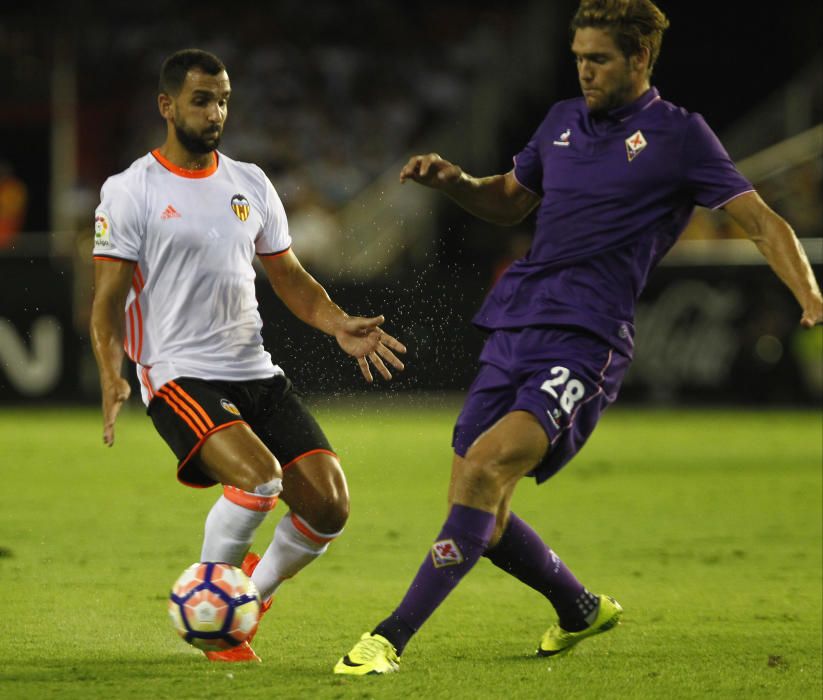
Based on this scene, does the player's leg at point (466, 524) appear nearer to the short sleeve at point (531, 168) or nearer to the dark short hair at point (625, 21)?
the short sleeve at point (531, 168)

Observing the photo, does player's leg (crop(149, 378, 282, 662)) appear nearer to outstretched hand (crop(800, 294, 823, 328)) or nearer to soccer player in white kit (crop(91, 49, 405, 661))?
soccer player in white kit (crop(91, 49, 405, 661))

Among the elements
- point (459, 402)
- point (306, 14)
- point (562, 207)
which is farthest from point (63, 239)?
point (562, 207)

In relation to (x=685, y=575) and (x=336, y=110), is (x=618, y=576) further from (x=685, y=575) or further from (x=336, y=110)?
(x=336, y=110)

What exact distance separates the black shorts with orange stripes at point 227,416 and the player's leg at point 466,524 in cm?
73

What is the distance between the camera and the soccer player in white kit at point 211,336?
511 centimetres

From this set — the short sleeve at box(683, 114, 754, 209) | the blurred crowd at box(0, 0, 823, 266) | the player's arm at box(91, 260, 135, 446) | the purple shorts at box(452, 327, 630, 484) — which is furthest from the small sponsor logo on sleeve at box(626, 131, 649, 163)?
the blurred crowd at box(0, 0, 823, 266)

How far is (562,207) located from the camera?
5164 millimetres

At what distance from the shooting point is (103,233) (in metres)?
5.18

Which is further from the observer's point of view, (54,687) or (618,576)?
(618,576)

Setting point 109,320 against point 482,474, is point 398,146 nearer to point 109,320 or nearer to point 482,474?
point 109,320

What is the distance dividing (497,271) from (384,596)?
9999 millimetres

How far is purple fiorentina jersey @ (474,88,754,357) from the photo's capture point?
5.04 metres

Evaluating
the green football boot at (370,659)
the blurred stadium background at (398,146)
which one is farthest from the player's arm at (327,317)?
the blurred stadium background at (398,146)

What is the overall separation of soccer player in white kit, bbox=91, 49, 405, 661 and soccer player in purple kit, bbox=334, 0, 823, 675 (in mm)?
523
